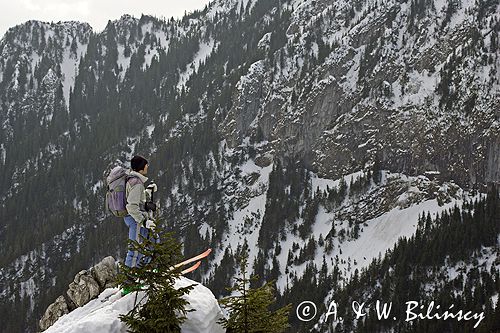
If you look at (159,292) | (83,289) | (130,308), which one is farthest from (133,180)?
(83,289)

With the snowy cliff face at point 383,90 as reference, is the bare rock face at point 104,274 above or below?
below

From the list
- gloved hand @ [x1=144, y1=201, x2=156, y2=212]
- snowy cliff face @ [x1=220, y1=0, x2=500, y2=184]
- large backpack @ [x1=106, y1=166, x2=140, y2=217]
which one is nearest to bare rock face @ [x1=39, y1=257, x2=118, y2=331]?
large backpack @ [x1=106, y1=166, x2=140, y2=217]

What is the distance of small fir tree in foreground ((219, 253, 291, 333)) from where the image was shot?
371 inches

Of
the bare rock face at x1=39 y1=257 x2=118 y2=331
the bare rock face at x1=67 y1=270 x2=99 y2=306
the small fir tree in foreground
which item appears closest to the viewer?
the small fir tree in foreground

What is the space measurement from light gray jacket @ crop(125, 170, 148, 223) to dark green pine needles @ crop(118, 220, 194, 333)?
2947 mm

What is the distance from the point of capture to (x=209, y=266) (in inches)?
5674

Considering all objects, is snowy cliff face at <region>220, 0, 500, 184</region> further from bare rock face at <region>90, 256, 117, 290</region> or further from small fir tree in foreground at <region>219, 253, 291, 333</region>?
small fir tree in foreground at <region>219, 253, 291, 333</region>

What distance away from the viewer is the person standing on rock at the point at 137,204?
479 inches

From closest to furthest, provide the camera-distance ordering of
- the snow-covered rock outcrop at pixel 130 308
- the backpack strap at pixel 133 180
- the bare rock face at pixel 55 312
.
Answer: the snow-covered rock outcrop at pixel 130 308
the backpack strap at pixel 133 180
the bare rock face at pixel 55 312

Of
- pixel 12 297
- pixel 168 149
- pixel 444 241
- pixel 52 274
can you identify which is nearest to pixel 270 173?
pixel 168 149
